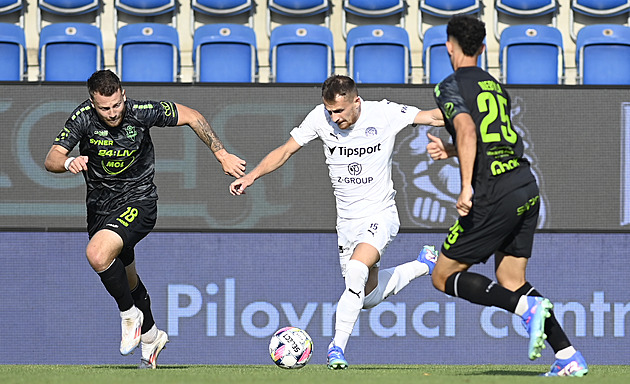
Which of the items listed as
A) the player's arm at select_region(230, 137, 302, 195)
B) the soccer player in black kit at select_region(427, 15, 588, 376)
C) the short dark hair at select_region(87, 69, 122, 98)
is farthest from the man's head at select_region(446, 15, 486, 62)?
the short dark hair at select_region(87, 69, 122, 98)

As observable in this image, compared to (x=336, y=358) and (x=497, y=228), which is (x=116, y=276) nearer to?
(x=336, y=358)

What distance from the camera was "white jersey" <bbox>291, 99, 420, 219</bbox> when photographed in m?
7.50

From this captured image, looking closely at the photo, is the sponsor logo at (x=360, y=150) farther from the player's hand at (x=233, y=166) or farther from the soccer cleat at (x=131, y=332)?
the soccer cleat at (x=131, y=332)

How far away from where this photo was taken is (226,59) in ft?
38.7

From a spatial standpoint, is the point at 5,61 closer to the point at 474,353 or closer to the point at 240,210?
the point at 240,210

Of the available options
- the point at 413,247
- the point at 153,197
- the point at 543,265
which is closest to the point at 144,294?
the point at 153,197

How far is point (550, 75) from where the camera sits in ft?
38.9

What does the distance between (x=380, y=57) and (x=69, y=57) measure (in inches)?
137

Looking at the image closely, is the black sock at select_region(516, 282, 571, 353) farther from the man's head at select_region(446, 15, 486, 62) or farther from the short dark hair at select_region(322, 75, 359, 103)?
the short dark hair at select_region(322, 75, 359, 103)

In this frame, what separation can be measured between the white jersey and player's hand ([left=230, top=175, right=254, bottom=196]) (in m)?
0.61

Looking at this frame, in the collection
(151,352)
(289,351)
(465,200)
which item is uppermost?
(465,200)

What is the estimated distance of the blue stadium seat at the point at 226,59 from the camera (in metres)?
11.7

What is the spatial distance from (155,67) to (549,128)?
4568 millimetres

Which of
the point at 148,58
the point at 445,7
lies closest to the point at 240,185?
the point at 148,58
